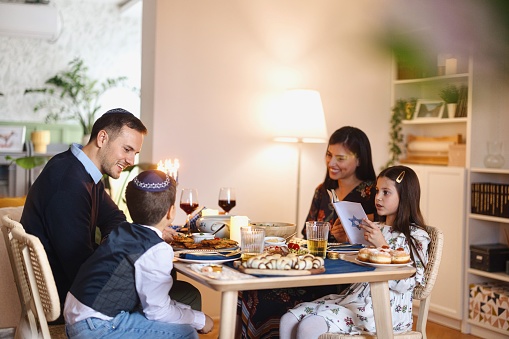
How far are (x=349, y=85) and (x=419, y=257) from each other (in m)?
2.44

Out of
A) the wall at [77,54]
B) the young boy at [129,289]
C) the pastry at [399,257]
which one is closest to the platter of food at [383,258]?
the pastry at [399,257]

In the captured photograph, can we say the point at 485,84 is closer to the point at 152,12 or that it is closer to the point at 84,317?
the point at 84,317

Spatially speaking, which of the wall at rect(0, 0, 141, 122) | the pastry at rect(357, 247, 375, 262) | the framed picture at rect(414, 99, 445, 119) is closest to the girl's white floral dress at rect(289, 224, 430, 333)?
the pastry at rect(357, 247, 375, 262)

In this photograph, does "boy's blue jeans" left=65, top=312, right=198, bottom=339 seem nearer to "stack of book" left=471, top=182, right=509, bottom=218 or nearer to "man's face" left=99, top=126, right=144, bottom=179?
"man's face" left=99, top=126, right=144, bottom=179

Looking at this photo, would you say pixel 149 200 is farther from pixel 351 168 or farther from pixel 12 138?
pixel 12 138

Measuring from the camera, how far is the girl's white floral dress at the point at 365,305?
2033 millimetres

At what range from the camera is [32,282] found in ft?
6.00

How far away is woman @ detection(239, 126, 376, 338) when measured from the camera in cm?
256

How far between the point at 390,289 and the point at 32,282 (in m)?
1.09

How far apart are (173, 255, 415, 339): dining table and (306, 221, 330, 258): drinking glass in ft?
0.13

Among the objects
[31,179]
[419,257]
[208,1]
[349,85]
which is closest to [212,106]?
[208,1]

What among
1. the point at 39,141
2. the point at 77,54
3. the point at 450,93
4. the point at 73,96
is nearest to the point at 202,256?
the point at 450,93

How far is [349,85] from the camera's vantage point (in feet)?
14.4

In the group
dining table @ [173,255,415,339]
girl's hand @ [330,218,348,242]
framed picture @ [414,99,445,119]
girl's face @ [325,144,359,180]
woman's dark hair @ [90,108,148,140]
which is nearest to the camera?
dining table @ [173,255,415,339]
